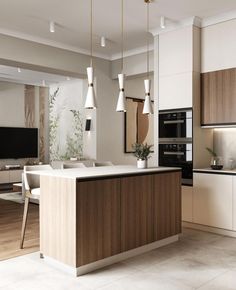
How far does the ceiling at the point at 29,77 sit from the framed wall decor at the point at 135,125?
73.2 inches

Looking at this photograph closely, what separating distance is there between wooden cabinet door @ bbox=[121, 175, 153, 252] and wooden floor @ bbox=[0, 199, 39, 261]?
1166 millimetres

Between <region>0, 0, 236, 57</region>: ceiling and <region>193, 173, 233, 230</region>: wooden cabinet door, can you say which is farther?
<region>193, 173, 233, 230</region>: wooden cabinet door

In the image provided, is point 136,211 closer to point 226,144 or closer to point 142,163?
point 142,163

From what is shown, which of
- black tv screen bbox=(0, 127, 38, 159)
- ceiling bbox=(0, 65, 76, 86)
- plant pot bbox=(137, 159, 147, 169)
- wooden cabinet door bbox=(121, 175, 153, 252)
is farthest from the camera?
black tv screen bbox=(0, 127, 38, 159)

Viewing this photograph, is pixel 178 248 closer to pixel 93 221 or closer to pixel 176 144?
pixel 93 221

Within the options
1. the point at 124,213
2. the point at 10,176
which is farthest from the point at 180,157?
the point at 10,176

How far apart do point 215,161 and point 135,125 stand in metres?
3.32

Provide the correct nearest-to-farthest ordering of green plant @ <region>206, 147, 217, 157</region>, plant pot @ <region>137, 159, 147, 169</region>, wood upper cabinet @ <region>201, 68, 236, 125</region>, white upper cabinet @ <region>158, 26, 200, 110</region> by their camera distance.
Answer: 1. plant pot @ <region>137, 159, 147, 169</region>
2. wood upper cabinet @ <region>201, 68, 236, 125</region>
3. white upper cabinet @ <region>158, 26, 200, 110</region>
4. green plant @ <region>206, 147, 217, 157</region>

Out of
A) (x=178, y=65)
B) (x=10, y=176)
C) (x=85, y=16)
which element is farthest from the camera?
(x=10, y=176)

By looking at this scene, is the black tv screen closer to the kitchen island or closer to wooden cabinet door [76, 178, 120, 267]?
the kitchen island

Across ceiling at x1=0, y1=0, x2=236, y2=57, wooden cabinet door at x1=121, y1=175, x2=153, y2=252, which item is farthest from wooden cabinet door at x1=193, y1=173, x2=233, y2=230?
ceiling at x1=0, y1=0, x2=236, y2=57

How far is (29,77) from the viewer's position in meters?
8.74

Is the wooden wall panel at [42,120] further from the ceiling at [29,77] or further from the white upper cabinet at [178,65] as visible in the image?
the white upper cabinet at [178,65]

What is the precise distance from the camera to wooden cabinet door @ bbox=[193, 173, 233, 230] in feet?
14.8
